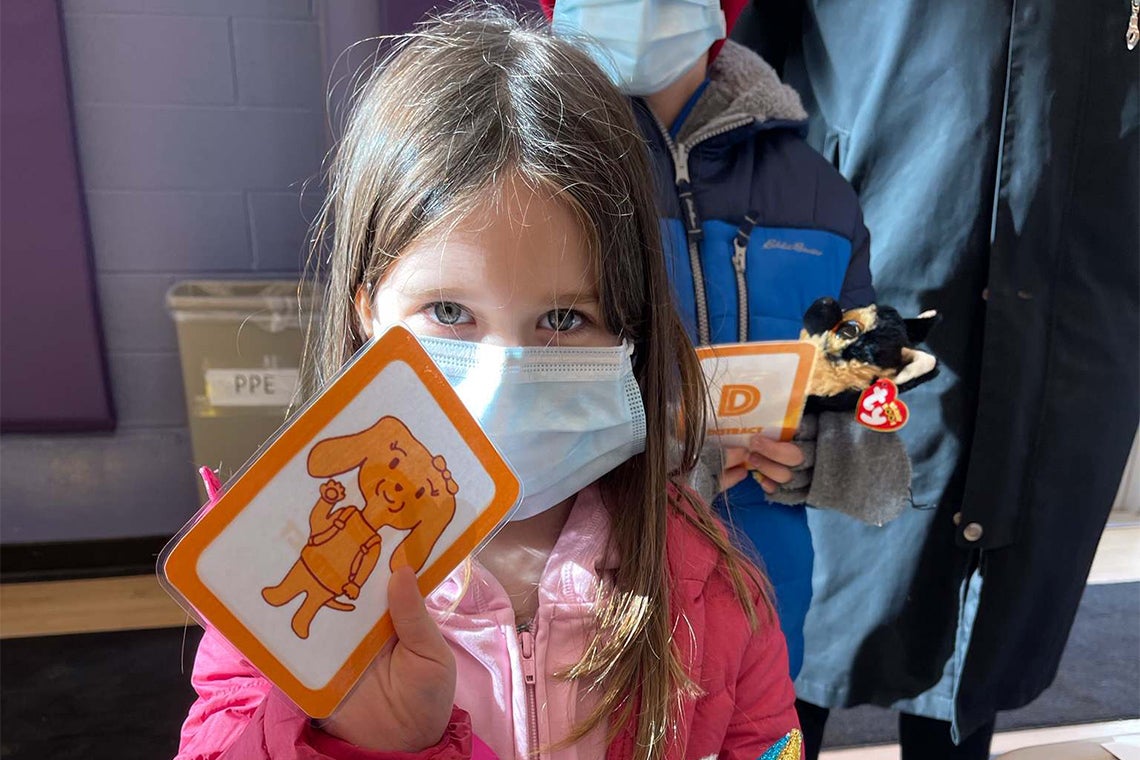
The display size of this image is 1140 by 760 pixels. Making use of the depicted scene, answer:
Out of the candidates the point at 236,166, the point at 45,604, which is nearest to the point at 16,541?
the point at 45,604

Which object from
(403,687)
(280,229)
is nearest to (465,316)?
(403,687)

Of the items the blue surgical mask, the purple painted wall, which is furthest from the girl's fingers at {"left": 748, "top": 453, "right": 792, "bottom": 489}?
the purple painted wall

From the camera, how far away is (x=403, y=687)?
1.95ft

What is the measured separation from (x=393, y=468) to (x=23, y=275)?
238 cm

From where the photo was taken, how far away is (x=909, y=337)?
1.13 metres

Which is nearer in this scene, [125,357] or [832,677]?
[832,677]

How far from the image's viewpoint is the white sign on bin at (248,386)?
7.86 ft

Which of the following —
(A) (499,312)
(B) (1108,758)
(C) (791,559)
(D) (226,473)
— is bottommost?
(D) (226,473)

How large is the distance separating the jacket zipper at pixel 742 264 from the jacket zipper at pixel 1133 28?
645 mm

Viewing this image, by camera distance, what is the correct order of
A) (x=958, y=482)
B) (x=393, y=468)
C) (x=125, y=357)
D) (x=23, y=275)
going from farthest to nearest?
(x=125, y=357) < (x=23, y=275) < (x=958, y=482) < (x=393, y=468)

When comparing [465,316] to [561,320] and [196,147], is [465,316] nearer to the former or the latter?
[561,320]

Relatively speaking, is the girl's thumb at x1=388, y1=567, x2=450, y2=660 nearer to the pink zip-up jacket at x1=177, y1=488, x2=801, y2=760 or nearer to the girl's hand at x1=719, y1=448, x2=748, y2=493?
the pink zip-up jacket at x1=177, y1=488, x2=801, y2=760

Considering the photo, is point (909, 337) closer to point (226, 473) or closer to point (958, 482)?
point (958, 482)

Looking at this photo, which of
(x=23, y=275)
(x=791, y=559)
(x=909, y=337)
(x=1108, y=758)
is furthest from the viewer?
(x=23, y=275)
